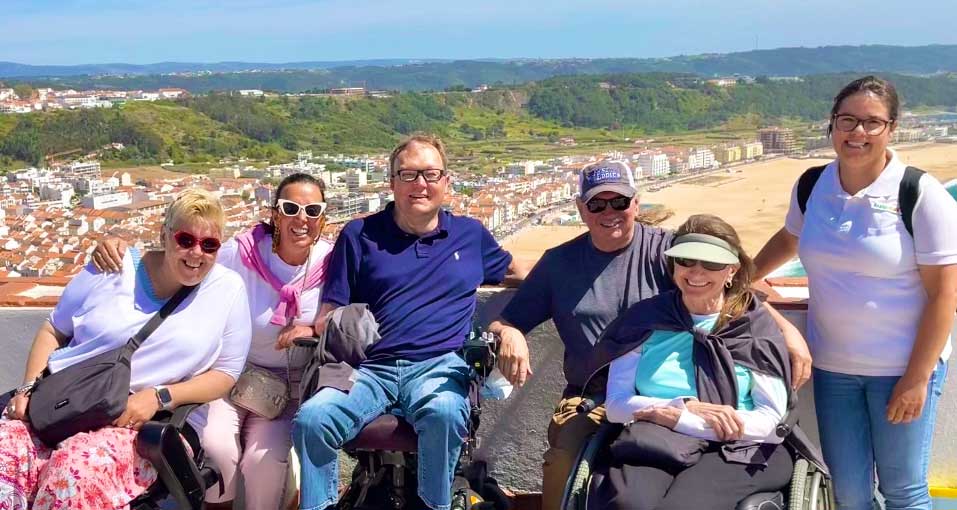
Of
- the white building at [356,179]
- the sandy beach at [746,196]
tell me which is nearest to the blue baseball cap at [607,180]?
the sandy beach at [746,196]

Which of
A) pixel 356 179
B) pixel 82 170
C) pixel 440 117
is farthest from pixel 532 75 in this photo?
pixel 356 179

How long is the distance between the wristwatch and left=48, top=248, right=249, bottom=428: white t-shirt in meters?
0.07

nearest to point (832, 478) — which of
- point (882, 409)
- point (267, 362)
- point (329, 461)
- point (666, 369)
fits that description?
point (882, 409)

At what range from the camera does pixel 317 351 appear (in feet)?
8.40

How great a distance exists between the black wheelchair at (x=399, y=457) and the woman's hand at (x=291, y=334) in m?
0.04

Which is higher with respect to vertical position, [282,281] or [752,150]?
[282,281]

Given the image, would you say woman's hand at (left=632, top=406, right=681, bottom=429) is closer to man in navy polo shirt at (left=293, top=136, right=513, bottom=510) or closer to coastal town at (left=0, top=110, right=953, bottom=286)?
man in navy polo shirt at (left=293, top=136, right=513, bottom=510)

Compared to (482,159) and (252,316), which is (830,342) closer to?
(252,316)

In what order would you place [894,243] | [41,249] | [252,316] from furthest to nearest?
[41,249] < [252,316] < [894,243]

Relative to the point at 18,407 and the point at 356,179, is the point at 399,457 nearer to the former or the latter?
the point at 18,407

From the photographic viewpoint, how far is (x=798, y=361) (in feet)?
7.43

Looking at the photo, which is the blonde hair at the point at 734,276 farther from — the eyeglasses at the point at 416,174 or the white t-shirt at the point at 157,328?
the white t-shirt at the point at 157,328

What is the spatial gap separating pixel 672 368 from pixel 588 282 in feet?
1.37

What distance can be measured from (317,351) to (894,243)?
5.35ft
